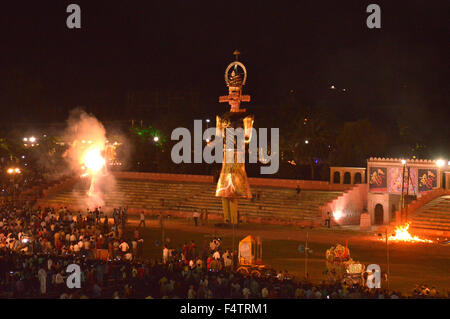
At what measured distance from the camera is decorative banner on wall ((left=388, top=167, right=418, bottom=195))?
3903 cm

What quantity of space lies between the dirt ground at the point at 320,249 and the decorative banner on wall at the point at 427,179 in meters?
6.21

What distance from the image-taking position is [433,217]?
113 feet

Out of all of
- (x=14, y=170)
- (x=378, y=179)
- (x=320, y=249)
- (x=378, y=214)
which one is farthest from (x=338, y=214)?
(x=14, y=170)

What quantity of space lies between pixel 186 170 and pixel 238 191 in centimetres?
2327

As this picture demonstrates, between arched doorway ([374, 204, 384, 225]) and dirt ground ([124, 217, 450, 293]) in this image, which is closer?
dirt ground ([124, 217, 450, 293])

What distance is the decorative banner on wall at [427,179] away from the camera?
38.3 metres

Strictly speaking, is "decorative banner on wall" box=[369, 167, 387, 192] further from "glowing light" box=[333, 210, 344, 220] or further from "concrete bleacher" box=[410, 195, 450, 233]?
"concrete bleacher" box=[410, 195, 450, 233]

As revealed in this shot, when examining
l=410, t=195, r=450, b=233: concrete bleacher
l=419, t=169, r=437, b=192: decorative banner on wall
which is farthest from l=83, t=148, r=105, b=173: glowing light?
l=410, t=195, r=450, b=233: concrete bleacher

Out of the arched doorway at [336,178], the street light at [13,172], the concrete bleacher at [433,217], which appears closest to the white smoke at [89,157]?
the street light at [13,172]

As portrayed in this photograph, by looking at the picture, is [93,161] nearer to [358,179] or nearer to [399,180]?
[358,179]

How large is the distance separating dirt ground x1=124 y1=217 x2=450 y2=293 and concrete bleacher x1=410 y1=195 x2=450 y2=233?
2.60 meters

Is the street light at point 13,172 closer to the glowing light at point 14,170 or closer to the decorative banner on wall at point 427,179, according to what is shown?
the glowing light at point 14,170

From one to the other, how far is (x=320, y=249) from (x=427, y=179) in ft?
41.0

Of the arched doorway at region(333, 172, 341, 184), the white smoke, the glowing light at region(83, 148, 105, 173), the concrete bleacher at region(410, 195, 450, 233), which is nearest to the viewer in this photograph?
the concrete bleacher at region(410, 195, 450, 233)
